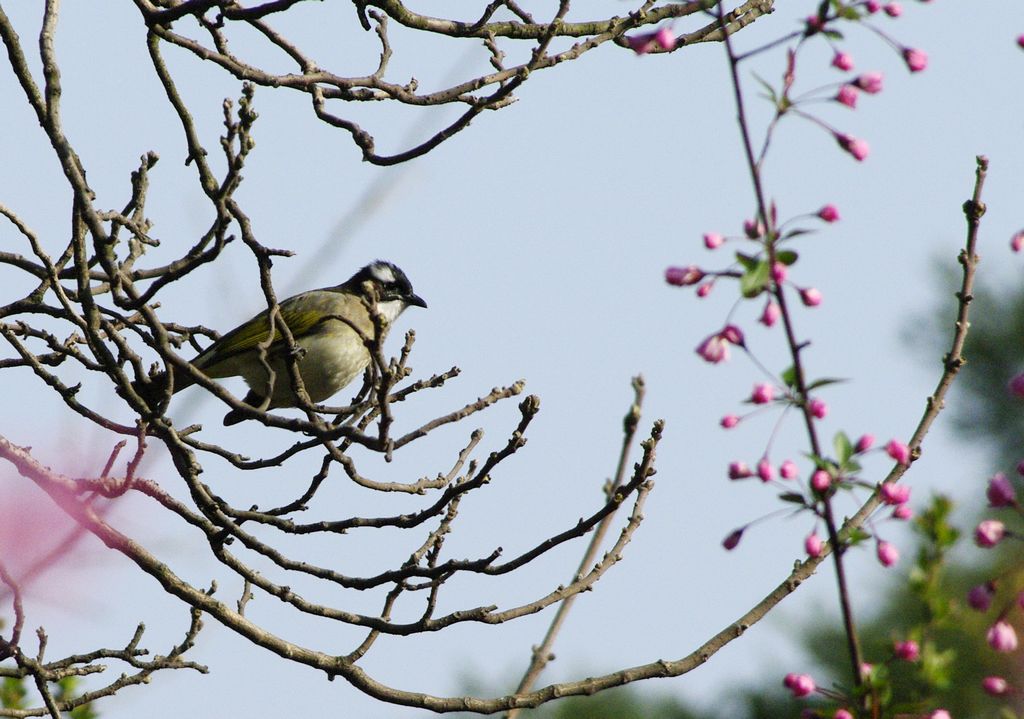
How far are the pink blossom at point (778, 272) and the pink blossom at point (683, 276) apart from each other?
183mm

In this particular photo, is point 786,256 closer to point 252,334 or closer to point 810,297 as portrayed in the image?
point 810,297

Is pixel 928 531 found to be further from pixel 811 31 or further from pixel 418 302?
pixel 418 302

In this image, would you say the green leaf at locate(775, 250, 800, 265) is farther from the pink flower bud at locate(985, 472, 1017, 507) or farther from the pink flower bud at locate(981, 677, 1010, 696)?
the pink flower bud at locate(981, 677, 1010, 696)

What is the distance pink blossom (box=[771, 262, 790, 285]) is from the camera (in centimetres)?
220

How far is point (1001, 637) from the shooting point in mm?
2123

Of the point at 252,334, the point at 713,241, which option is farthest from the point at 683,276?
the point at 252,334

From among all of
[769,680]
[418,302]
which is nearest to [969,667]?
[769,680]

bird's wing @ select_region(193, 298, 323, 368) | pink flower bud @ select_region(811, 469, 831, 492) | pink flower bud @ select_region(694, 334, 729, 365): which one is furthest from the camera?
bird's wing @ select_region(193, 298, 323, 368)

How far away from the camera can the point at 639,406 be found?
13.4 feet

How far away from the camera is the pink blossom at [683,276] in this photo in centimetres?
245

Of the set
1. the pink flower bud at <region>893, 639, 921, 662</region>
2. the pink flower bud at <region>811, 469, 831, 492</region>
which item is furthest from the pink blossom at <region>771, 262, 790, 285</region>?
the pink flower bud at <region>893, 639, 921, 662</region>

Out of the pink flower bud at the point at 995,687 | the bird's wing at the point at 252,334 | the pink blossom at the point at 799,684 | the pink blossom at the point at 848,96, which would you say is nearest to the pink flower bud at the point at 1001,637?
the pink flower bud at the point at 995,687

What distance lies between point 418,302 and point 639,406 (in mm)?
4990

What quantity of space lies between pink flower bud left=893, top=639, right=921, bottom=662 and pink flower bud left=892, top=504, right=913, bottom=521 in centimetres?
28
